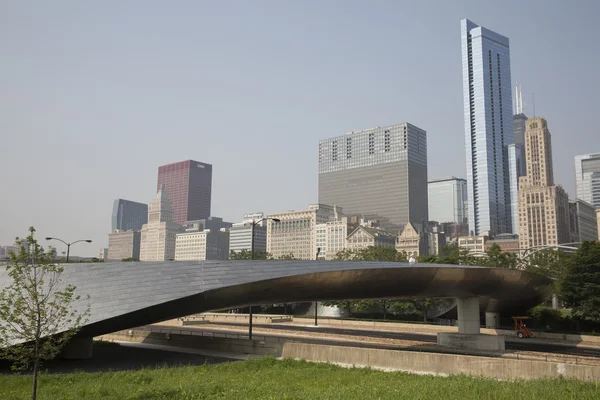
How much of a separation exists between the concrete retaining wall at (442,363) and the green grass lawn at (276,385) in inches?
87.8

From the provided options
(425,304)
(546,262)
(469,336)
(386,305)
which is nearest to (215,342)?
(469,336)

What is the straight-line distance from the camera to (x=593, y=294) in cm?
5062

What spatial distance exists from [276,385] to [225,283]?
970 centimetres

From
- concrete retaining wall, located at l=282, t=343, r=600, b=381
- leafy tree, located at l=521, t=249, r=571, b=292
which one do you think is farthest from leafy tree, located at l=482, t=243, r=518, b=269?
concrete retaining wall, located at l=282, t=343, r=600, b=381

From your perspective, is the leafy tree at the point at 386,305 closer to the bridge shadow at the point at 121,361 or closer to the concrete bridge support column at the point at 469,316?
the concrete bridge support column at the point at 469,316

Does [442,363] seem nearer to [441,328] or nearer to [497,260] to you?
[441,328]

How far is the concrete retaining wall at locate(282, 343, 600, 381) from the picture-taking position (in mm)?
21109

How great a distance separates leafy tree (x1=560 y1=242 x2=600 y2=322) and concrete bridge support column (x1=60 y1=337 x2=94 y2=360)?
44.7 m

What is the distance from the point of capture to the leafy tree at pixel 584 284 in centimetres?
5012

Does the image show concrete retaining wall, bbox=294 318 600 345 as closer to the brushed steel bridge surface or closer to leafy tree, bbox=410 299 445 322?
leafy tree, bbox=410 299 445 322

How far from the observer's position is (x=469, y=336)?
38656 millimetres

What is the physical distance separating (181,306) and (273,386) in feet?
35.5

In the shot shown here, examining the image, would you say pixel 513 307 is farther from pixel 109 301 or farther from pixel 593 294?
pixel 109 301

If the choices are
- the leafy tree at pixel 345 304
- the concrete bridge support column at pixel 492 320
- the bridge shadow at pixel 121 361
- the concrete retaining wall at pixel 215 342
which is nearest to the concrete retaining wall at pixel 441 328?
the concrete bridge support column at pixel 492 320
